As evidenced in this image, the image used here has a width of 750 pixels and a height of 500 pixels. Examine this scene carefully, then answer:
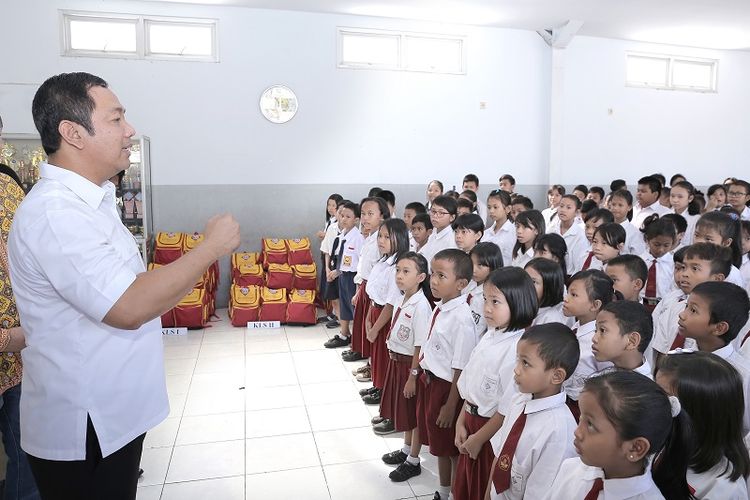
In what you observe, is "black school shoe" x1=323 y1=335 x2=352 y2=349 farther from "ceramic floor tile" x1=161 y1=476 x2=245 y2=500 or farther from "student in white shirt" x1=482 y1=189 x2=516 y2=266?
"ceramic floor tile" x1=161 y1=476 x2=245 y2=500

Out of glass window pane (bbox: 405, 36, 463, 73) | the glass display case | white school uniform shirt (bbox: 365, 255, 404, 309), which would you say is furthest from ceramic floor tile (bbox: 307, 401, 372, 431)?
glass window pane (bbox: 405, 36, 463, 73)

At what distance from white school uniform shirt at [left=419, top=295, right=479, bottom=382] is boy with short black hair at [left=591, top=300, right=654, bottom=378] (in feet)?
1.83

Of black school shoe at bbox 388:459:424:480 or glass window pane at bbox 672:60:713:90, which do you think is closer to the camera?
Answer: black school shoe at bbox 388:459:424:480

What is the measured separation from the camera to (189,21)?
6.07 meters

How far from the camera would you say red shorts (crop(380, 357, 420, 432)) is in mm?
2816

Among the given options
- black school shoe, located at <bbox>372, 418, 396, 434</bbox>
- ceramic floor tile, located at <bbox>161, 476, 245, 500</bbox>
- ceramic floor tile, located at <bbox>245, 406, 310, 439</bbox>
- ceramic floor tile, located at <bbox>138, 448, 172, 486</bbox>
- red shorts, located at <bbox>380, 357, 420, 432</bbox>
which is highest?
red shorts, located at <bbox>380, 357, 420, 432</bbox>

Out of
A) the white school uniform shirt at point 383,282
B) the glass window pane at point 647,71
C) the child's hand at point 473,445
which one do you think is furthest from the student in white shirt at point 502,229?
the glass window pane at point 647,71

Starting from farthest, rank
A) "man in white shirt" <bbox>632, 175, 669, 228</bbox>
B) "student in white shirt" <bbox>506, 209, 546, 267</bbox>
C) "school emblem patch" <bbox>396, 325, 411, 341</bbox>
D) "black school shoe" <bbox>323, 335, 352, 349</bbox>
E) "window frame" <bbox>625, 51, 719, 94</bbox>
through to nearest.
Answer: "window frame" <bbox>625, 51, 719, 94</bbox> → "man in white shirt" <bbox>632, 175, 669, 228</bbox> → "black school shoe" <bbox>323, 335, 352, 349</bbox> → "student in white shirt" <bbox>506, 209, 546, 267</bbox> → "school emblem patch" <bbox>396, 325, 411, 341</bbox>

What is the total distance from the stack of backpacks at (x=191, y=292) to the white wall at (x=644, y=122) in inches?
186

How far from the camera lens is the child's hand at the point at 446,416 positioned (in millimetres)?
2320

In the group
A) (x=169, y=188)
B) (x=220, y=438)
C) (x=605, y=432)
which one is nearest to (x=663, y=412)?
(x=605, y=432)

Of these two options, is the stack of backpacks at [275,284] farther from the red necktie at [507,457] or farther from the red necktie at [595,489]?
the red necktie at [595,489]

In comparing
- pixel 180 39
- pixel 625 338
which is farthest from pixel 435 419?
pixel 180 39

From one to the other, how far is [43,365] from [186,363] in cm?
341
